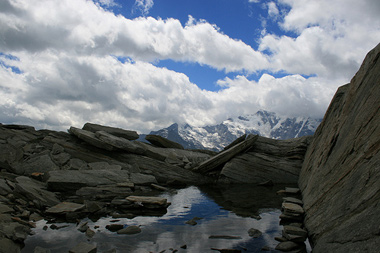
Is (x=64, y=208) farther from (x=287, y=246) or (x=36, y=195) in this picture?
(x=287, y=246)

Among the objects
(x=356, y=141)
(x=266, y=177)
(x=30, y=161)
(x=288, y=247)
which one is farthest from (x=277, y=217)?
(x=30, y=161)

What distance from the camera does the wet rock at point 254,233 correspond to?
14770 mm

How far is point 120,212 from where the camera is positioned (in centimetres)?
1939

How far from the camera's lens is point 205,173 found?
1551 inches

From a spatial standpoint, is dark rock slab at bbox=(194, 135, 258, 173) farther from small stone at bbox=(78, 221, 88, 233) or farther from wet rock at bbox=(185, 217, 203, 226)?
small stone at bbox=(78, 221, 88, 233)

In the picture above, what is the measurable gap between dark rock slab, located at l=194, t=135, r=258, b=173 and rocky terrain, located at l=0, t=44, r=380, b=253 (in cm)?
15

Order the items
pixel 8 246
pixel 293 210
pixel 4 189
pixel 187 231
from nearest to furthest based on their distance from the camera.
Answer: pixel 8 246
pixel 187 231
pixel 293 210
pixel 4 189

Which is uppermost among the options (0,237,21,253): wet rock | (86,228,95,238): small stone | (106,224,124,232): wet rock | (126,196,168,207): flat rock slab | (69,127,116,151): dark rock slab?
(69,127,116,151): dark rock slab

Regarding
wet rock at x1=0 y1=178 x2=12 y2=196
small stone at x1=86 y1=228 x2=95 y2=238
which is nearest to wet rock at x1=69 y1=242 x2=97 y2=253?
small stone at x1=86 y1=228 x2=95 y2=238

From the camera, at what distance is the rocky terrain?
1049 centimetres

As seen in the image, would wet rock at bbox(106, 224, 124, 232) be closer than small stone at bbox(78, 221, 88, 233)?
No

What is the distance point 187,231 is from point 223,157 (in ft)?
75.1

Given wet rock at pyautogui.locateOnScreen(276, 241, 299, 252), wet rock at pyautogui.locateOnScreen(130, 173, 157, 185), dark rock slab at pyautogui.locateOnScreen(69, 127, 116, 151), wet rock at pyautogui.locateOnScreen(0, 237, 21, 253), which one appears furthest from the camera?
dark rock slab at pyautogui.locateOnScreen(69, 127, 116, 151)

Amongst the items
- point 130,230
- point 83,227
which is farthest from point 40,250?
point 130,230
